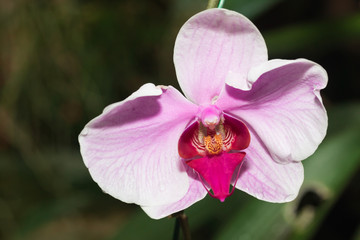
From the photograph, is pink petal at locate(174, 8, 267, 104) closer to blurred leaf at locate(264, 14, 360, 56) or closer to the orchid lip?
the orchid lip

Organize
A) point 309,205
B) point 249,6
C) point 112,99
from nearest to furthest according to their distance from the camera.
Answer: point 309,205
point 249,6
point 112,99

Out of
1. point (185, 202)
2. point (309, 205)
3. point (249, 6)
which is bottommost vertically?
point (309, 205)

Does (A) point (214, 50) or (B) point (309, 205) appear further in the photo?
(B) point (309, 205)

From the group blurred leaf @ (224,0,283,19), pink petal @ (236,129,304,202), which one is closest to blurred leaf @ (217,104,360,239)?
pink petal @ (236,129,304,202)

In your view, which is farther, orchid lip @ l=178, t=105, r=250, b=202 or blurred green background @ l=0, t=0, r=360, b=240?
blurred green background @ l=0, t=0, r=360, b=240

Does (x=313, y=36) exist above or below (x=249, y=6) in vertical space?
below

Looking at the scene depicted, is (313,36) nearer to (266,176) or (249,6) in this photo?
(249,6)

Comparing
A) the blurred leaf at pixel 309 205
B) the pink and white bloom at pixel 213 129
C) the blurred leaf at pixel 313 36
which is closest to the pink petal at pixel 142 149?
the pink and white bloom at pixel 213 129

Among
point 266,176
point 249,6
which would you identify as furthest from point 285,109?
point 249,6
